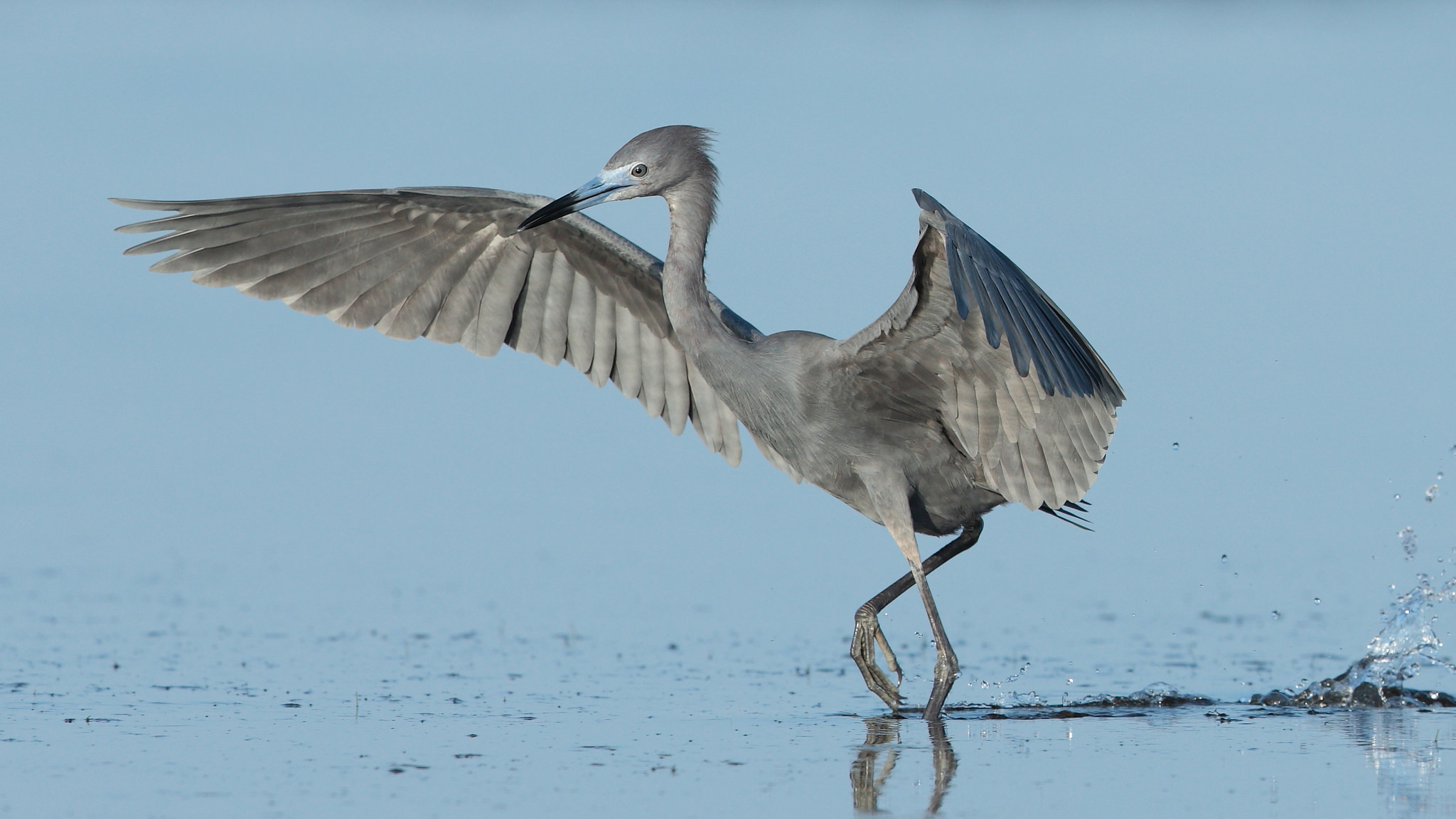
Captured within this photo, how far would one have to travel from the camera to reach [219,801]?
4.84 m

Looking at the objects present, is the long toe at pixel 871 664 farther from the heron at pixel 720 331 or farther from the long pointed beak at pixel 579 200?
the long pointed beak at pixel 579 200

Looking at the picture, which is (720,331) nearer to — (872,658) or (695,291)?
(695,291)

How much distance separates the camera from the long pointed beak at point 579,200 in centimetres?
718

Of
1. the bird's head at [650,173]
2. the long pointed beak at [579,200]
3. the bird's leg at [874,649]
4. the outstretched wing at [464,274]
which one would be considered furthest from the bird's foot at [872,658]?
the long pointed beak at [579,200]

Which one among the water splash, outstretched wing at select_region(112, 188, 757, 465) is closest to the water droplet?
the water splash

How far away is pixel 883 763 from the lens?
5520 mm

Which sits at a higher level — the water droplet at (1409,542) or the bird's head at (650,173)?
the bird's head at (650,173)

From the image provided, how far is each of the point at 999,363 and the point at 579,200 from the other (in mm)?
1915

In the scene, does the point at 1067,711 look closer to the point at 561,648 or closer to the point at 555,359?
the point at 561,648

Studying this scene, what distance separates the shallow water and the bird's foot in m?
0.10

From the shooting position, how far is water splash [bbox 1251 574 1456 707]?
6934 millimetres

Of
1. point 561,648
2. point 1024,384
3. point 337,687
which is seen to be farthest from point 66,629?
point 1024,384

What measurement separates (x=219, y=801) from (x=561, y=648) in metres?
3.06

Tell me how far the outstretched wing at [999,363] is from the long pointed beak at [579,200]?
4.43 feet
